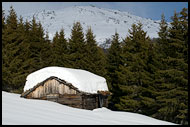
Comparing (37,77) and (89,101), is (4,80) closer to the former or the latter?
(37,77)

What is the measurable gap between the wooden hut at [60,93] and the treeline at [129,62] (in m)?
8.30

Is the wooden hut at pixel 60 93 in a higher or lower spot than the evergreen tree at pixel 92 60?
lower

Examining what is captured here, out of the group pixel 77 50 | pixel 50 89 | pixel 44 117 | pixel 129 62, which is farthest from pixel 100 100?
pixel 44 117

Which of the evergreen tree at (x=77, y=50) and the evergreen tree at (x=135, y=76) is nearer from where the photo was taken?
the evergreen tree at (x=135, y=76)

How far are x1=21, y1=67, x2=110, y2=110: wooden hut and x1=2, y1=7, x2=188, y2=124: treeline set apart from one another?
8300 millimetres

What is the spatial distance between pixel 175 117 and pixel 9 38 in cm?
2436

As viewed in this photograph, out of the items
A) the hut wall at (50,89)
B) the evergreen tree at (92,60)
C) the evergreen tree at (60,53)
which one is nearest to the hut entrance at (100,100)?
the hut wall at (50,89)

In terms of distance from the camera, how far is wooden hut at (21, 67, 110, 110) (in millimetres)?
25219

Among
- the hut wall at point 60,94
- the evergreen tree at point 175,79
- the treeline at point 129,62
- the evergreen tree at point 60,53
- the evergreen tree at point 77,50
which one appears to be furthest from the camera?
the evergreen tree at point 60,53

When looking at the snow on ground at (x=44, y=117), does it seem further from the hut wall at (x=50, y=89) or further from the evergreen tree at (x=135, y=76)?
the evergreen tree at (x=135, y=76)

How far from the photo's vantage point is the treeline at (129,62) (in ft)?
89.7

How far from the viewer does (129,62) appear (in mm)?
33281

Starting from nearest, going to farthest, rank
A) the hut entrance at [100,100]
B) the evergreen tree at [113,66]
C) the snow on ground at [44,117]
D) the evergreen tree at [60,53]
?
the snow on ground at [44,117] < the hut entrance at [100,100] < the evergreen tree at [113,66] < the evergreen tree at [60,53]

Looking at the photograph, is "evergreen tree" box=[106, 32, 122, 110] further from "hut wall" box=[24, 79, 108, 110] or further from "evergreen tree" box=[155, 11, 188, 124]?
"hut wall" box=[24, 79, 108, 110]
